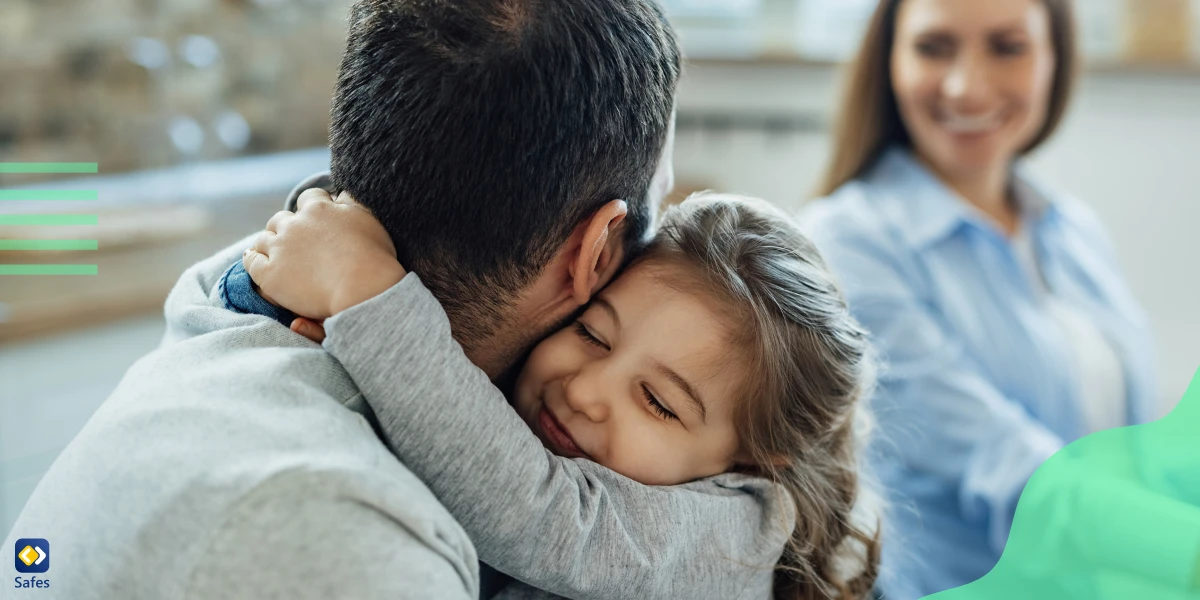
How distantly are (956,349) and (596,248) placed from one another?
975mm

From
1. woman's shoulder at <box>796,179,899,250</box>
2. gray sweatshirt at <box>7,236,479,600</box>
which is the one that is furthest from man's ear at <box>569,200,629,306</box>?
woman's shoulder at <box>796,179,899,250</box>

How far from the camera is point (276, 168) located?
2586 millimetres

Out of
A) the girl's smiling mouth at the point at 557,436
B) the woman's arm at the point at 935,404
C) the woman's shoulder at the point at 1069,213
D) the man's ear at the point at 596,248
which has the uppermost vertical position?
the man's ear at the point at 596,248

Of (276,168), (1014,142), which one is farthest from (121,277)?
(1014,142)

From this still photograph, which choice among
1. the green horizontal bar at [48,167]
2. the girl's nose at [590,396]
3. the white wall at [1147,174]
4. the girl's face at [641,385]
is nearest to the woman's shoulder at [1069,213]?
the white wall at [1147,174]

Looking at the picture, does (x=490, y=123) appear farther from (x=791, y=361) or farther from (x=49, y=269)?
(x=49, y=269)

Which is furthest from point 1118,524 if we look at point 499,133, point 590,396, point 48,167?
point 48,167

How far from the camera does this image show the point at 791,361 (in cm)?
96

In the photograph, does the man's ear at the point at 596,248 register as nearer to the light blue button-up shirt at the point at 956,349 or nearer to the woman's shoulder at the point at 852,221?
the light blue button-up shirt at the point at 956,349

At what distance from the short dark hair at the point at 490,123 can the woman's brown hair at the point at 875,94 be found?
44.2 inches

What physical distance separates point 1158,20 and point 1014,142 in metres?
1.28

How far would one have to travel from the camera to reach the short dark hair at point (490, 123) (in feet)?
2.47

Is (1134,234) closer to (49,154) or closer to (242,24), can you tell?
(242,24)

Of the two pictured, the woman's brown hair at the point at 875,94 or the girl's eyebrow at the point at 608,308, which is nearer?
the girl's eyebrow at the point at 608,308
